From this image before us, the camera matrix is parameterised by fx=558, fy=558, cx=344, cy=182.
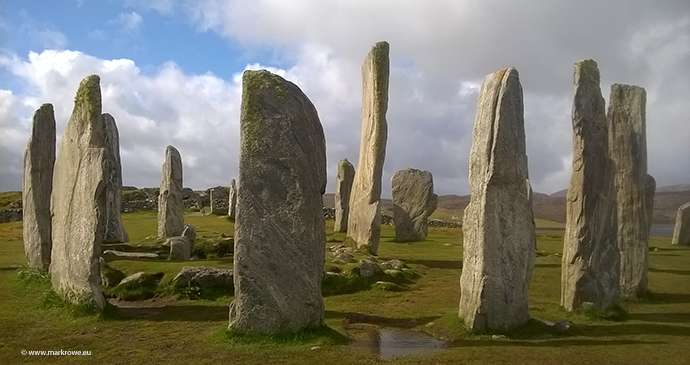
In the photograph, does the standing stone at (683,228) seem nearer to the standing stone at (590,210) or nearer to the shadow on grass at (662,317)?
the shadow on grass at (662,317)

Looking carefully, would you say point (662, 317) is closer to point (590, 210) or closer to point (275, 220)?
point (590, 210)

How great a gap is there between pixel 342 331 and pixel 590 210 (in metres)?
5.40

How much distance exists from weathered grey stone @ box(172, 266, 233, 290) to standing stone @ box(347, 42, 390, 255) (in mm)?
6881

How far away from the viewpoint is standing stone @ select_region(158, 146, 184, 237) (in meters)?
21.6

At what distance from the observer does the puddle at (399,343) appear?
8.70 m

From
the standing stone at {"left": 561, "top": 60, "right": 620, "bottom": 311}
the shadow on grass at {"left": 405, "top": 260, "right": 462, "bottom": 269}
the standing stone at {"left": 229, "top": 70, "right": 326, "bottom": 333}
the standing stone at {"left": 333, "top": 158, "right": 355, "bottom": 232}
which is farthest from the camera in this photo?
the standing stone at {"left": 333, "top": 158, "right": 355, "bottom": 232}

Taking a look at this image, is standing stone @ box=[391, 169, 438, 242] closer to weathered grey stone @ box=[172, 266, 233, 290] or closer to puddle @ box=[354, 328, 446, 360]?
weathered grey stone @ box=[172, 266, 233, 290]

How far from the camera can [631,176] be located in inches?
528

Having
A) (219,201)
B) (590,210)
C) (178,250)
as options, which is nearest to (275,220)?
(590,210)

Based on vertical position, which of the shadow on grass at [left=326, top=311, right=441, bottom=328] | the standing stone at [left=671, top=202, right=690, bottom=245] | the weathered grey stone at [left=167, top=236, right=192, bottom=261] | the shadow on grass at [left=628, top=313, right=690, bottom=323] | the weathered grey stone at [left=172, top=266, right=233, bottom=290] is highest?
the standing stone at [left=671, top=202, right=690, bottom=245]

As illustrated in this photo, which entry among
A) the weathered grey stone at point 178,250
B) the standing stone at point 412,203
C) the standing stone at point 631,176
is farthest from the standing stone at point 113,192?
the standing stone at point 631,176

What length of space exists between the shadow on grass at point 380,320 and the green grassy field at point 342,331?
0.02 m

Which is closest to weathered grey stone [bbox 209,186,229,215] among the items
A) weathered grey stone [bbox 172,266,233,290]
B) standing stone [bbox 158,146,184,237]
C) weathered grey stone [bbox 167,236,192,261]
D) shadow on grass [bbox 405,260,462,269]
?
→ standing stone [bbox 158,146,184,237]

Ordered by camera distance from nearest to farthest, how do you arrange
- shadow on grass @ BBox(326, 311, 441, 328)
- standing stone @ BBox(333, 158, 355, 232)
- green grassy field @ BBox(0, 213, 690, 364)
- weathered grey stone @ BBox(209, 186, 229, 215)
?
green grassy field @ BBox(0, 213, 690, 364), shadow on grass @ BBox(326, 311, 441, 328), standing stone @ BBox(333, 158, 355, 232), weathered grey stone @ BBox(209, 186, 229, 215)
